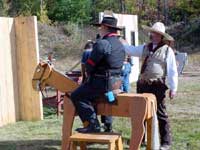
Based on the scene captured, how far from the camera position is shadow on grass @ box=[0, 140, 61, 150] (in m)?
8.13

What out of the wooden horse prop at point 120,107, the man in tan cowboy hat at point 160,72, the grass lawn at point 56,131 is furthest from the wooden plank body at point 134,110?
the grass lawn at point 56,131

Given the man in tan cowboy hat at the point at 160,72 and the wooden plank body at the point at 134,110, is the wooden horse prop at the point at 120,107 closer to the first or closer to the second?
the wooden plank body at the point at 134,110

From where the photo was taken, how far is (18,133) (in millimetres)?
9250

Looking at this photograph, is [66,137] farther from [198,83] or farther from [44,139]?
[198,83]

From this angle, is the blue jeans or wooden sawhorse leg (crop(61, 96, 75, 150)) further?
wooden sawhorse leg (crop(61, 96, 75, 150))

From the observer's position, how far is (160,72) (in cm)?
755

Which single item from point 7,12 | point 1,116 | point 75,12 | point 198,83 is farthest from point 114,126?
point 7,12

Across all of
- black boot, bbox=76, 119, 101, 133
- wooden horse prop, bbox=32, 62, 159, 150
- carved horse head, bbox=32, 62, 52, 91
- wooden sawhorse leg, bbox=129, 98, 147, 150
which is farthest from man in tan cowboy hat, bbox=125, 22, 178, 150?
carved horse head, bbox=32, 62, 52, 91

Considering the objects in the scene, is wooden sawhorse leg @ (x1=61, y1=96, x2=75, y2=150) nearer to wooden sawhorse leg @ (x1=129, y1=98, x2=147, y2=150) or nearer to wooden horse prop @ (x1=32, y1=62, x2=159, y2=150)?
wooden horse prop @ (x1=32, y1=62, x2=159, y2=150)

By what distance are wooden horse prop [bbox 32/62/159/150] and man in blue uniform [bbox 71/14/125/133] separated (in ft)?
0.63

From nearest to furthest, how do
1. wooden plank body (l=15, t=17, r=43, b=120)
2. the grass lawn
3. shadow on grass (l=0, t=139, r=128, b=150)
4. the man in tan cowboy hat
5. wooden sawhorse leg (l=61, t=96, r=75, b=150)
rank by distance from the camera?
wooden sawhorse leg (l=61, t=96, r=75, b=150), the man in tan cowboy hat, shadow on grass (l=0, t=139, r=128, b=150), the grass lawn, wooden plank body (l=15, t=17, r=43, b=120)

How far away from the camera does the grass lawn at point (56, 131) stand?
27.0 feet

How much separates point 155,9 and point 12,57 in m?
29.1

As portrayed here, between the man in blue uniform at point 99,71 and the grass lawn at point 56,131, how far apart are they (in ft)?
4.32
